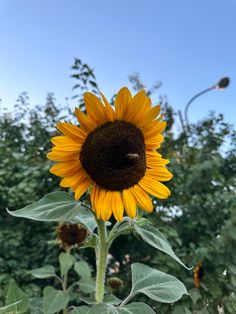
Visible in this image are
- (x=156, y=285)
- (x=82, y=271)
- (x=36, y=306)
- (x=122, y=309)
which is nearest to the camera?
(x=122, y=309)

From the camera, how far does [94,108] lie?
29.9 inches

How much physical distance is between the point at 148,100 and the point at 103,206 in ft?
0.65

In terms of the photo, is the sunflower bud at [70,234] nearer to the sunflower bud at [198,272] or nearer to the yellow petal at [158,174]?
the sunflower bud at [198,272]

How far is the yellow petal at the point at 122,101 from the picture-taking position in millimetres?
767

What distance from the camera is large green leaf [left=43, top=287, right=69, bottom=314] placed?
99 cm

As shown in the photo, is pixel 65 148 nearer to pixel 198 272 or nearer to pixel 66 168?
pixel 66 168

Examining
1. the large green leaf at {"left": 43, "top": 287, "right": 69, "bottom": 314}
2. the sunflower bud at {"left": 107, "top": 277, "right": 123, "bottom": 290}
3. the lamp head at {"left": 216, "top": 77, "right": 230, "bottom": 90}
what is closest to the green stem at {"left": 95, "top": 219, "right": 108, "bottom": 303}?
the large green leaf at {"left": 43, "top": 287, "right": 69, "bottom": 314}

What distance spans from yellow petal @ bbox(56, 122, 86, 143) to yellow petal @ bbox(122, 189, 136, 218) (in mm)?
119

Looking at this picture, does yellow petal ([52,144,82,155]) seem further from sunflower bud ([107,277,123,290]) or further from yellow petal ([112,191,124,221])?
sunflower bud ([107,277,123,290])

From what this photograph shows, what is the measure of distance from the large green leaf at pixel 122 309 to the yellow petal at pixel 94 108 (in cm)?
30

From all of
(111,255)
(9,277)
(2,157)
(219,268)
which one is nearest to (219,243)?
(219,268)

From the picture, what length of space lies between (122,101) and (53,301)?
53 centimetres

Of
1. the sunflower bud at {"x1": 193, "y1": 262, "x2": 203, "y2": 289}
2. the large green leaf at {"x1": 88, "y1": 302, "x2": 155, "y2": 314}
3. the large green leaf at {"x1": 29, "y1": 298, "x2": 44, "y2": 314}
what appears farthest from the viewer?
the sunflower bud at {"x1": 193, "y1": 262, "x2": 203, "y2": 289}

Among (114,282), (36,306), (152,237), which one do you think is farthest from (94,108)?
(114,282)
